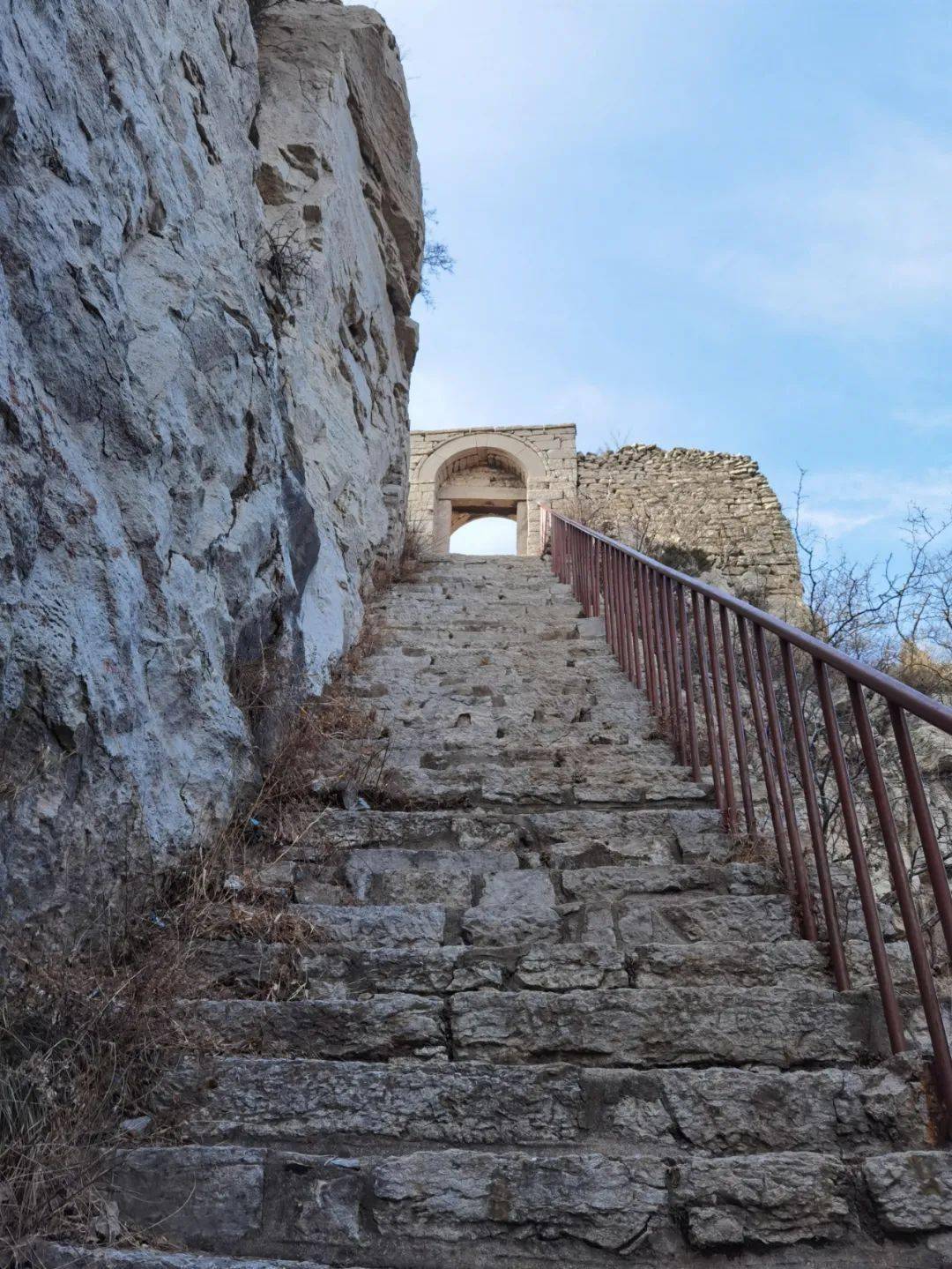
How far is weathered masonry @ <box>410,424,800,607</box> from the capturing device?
13148 millimetres

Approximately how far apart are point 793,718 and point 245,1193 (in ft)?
5.83

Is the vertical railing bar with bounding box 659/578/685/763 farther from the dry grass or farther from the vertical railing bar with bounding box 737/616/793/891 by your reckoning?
the dry grass

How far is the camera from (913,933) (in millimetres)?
1927

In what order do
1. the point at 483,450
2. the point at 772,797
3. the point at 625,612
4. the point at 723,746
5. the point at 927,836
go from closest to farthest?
the point at 927,836 < the point at 772,797 < the point at 723,746 < the point at 625,612 < the point at 483,450

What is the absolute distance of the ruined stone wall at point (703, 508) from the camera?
13.0 metres

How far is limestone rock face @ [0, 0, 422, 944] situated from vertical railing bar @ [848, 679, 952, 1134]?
182 centimetres

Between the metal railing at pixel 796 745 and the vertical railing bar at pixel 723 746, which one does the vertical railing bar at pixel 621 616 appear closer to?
the metal railing at pixel 796 745

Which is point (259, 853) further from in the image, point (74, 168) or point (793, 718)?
point (74, 168)

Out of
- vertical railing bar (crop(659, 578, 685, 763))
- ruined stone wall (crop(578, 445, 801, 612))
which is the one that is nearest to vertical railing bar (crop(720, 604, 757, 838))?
vertical railing bar (crop(659, 578, 685, 763))

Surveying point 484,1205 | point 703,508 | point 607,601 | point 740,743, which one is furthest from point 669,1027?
point 703,508

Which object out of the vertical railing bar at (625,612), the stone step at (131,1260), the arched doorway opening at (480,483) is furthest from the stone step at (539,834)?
the arched doorway opening at (480,483)

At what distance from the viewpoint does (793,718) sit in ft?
8.31

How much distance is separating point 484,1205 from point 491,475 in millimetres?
14136

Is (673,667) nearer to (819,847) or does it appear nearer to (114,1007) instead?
(819,847)
